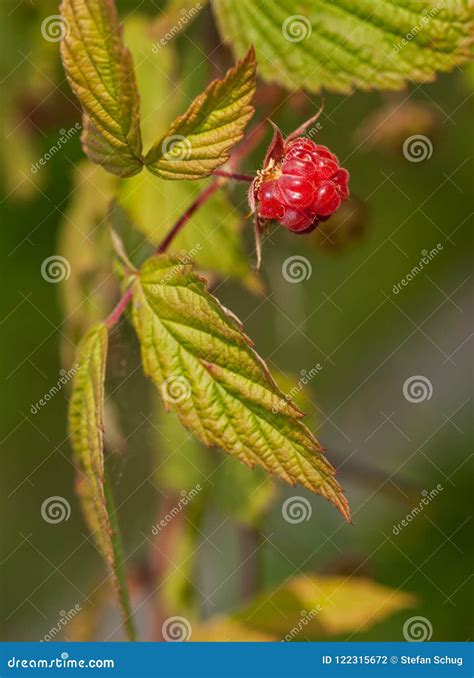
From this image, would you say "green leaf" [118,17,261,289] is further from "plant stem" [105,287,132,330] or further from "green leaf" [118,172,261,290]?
"plant stem" [105,287,132,330]

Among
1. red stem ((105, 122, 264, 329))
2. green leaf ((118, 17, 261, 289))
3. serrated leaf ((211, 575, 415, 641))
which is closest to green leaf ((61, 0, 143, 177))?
red stem ((105, 122, 264, 329))

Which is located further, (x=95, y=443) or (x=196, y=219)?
(x=196, y=219)

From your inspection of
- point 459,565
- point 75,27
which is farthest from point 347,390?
point 75,27

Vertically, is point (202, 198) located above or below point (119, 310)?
above

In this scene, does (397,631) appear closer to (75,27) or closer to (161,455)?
(161,455)

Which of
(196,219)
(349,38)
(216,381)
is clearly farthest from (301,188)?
(196,219)

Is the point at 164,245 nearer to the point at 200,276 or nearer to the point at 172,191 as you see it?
the point at 200,276

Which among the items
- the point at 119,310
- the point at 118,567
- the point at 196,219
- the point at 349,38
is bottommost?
the point at 118,567
